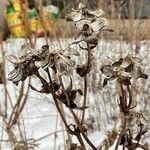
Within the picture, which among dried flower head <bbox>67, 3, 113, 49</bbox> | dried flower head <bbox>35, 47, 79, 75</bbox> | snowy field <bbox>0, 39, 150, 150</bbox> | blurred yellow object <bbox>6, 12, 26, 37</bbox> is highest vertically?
dried flower head <bbox>67, 3, 113, 49</bbox>

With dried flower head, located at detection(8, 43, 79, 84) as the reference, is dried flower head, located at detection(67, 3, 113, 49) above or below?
above

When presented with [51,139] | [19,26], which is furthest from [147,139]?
[19,26]

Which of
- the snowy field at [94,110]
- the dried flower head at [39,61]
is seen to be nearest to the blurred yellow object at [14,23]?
the snowy field at [94,110]

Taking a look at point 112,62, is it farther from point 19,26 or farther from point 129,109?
point 19,26

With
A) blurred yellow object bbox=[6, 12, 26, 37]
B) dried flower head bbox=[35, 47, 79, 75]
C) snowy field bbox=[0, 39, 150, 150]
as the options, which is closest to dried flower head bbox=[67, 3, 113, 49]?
dried flower head bbox=[35, 47, 79, 75]

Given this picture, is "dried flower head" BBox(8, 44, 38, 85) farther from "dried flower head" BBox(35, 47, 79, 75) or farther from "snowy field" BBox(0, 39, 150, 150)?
"snowy field" BBox(0, 39, 150, 150)

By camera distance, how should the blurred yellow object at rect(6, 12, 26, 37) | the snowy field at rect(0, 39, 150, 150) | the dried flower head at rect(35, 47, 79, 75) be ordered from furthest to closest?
the blurred yellow object at rect(6, 12, 26, 37)
the snowy field at rect(0, 39, 150, 150)
the dried flower head at rect(35, 47, 79, 75)

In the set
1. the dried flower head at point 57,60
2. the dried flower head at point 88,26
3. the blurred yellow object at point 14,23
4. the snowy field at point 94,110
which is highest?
the dried flower head at point 88,26

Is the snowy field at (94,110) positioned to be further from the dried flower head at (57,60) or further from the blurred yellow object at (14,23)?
the blurred yellow object at (14,23)
